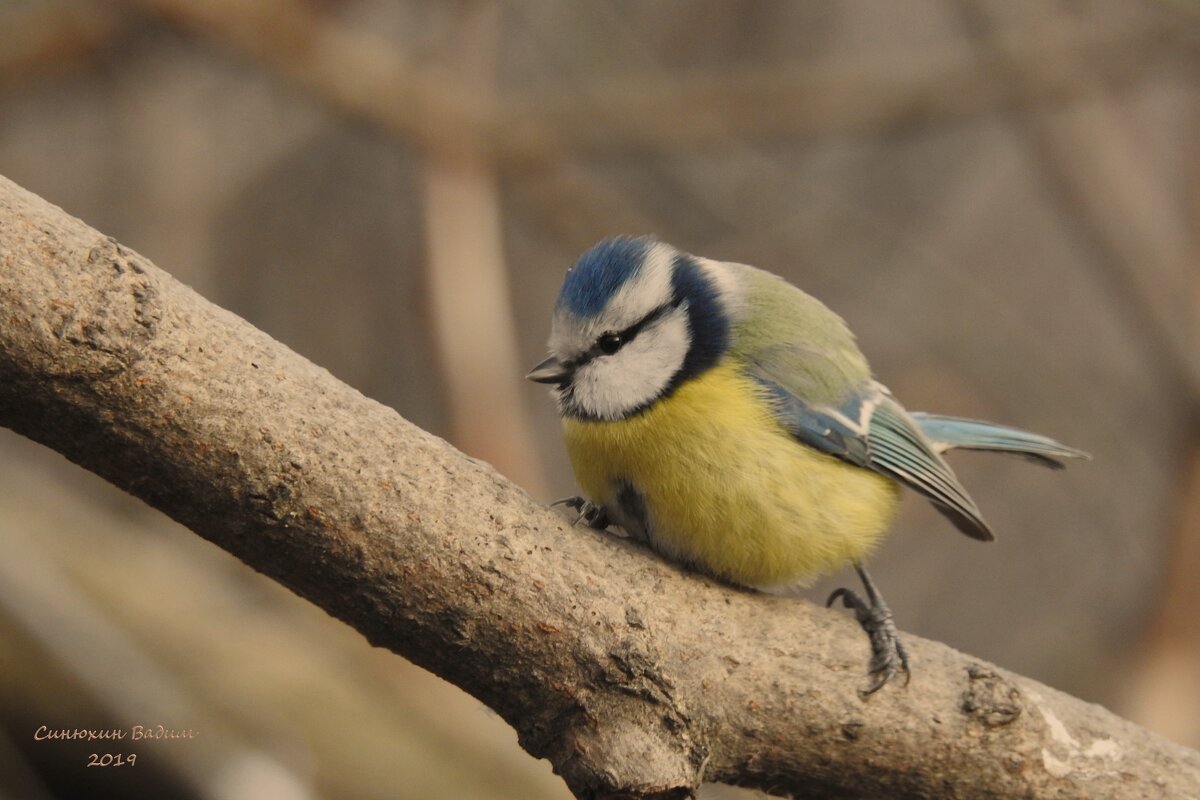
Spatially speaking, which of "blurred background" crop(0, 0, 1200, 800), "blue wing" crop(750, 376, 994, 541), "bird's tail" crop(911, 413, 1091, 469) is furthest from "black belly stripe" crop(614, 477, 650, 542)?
"blurred background" crop(0, 0, 1200, 800)

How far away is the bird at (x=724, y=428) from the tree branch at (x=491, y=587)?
0.26ft

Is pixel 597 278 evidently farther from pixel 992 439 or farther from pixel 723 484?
pixel 992 439

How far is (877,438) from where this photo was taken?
172 centimetres

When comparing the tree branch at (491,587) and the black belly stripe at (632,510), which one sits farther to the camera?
the black belly stripe at (632,510)

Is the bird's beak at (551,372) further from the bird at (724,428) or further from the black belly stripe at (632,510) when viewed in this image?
the black belly stripe at (632,510)

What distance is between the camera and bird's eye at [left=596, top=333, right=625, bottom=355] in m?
1.62

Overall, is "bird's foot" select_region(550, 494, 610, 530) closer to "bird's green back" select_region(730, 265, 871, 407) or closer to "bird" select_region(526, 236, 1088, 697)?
"bird" select_region(526, 236, 1088, 697)

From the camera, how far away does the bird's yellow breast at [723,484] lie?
4.90ft

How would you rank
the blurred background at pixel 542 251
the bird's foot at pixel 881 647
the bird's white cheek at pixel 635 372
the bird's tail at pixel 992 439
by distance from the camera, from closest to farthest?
the bird's foot at pixel 881 647, the bird's white cheek at pixel 635 372, the bird's tail at pixel 992 439, the blurred background at pixel 542 251

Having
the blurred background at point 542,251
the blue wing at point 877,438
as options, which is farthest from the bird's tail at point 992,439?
the blurred background at point 542,251

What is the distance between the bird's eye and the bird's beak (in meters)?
0.06

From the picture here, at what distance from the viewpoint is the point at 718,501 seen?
1.49 meters

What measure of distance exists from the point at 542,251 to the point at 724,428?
303 centimetres

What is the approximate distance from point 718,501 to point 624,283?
33 centimetres
